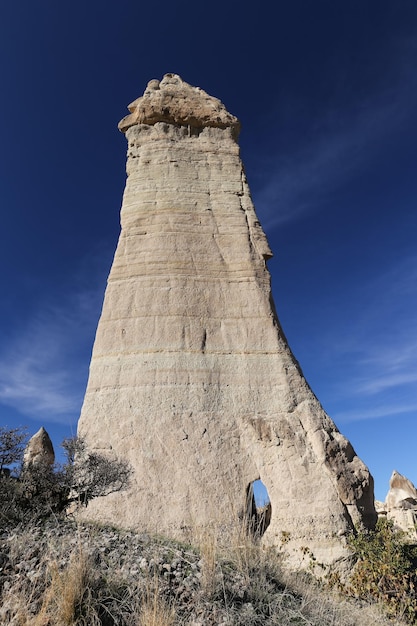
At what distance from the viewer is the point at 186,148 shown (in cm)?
1689

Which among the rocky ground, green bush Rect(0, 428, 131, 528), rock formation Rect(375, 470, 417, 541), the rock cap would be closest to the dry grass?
the rocky ground

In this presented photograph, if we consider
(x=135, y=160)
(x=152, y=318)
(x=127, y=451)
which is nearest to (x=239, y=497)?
(x=127, y=451)

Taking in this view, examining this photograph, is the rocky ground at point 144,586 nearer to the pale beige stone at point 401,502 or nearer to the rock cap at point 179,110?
the rock cap at point 179,110

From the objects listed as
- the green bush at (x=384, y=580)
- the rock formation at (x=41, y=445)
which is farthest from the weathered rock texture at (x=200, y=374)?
the rock formation at (x=41, y=445)

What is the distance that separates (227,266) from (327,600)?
996 centimetres

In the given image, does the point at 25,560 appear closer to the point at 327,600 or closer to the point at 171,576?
the point at 171,576

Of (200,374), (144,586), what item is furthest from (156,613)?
(200,374)

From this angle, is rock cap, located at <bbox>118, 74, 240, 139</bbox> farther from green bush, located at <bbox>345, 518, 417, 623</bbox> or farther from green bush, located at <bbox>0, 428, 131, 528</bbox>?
green bush, located at <bbox>345, 518, 417, 623</bbox>

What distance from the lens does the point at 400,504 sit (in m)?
21.5

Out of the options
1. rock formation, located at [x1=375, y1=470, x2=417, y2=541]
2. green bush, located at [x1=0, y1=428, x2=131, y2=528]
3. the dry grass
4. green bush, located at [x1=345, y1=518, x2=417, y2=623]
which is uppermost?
rock formation, located at [x1=375, y1=470, x2=417, y2=541]

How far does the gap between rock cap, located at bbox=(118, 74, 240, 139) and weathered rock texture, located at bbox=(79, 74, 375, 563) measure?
7 cm

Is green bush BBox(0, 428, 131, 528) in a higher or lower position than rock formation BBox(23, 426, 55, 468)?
lower

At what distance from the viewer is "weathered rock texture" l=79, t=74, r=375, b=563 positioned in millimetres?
11086

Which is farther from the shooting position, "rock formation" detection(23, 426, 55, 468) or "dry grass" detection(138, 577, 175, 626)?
"rock formation" detection(23, 426, 55, 468)
